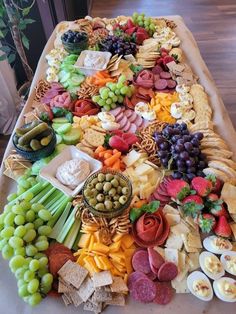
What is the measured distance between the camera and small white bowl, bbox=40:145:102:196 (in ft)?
3.37

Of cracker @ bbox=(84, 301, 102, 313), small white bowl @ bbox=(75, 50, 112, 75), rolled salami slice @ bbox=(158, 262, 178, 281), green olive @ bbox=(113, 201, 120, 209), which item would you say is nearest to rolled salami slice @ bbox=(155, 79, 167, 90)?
small white bowl @ bbox=(75, 50, 112, 75)

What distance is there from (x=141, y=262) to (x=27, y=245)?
0.35 meters

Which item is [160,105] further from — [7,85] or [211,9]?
[211,9]

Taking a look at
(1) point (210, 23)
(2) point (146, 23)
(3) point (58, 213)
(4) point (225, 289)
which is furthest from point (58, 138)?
(1) point (210, 23)

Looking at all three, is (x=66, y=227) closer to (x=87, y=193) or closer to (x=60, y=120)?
(x=87, y=193)

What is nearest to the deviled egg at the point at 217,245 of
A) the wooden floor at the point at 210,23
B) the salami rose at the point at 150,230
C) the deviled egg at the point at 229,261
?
the deviled egg at the point at 229,261

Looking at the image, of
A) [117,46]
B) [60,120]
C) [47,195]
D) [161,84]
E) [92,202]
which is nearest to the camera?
[92,202]

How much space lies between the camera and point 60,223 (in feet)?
3.21

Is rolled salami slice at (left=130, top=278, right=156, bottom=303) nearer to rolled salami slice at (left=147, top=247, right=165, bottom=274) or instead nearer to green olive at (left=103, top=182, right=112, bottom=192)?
rolled salami slice at (left=147, top=247, right=165, bottom=274)

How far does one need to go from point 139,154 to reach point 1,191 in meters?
0.56

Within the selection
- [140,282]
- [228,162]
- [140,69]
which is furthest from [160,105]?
[140,282]

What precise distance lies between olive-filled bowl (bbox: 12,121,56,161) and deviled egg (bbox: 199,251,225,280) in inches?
26.8

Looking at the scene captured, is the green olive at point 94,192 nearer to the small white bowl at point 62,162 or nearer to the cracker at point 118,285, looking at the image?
the small white bowl at point 62,162

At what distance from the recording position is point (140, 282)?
85 cm
